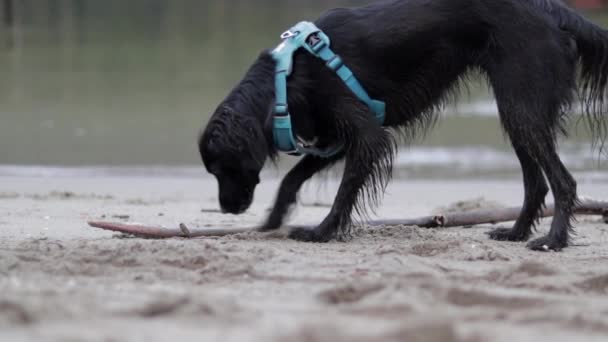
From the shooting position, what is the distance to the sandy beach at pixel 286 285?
108 inches

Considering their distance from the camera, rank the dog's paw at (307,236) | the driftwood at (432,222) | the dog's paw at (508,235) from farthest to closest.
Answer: the dog's paw at (508,235) → the dog's paw at (307,236) → the driftwood at (432,222)

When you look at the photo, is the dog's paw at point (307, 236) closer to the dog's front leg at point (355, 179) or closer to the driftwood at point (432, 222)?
the dog's front leg at point (355, 179)

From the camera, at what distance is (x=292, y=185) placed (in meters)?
5.27

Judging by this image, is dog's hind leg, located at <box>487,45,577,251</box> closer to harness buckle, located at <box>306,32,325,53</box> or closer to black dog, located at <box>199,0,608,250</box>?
black dog, located at <box>199,0,608,250</box>

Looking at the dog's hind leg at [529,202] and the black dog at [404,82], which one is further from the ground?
the black dog at [404,82]

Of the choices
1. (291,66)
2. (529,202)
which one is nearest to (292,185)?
(291,66)

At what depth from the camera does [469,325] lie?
113 inches

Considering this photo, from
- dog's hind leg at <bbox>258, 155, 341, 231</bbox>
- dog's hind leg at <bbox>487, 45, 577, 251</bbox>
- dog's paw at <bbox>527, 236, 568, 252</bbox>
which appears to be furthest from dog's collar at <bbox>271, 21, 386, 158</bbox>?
dog's paw at <bbox>527, 236, 568, 252</bbox>

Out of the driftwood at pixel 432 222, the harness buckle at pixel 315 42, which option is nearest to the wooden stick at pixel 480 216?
the driftwood at pixel 432 222

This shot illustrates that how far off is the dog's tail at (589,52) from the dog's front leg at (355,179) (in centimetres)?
107

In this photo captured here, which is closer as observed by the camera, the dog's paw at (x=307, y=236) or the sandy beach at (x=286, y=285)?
the sandy beach at (x=286, y=285)

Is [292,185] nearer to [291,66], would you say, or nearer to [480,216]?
[291,66]

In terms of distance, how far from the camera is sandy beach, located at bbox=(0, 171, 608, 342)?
275 cm

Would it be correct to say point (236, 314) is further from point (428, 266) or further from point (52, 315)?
point (428, 266)
